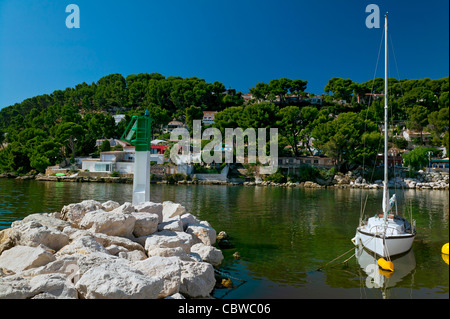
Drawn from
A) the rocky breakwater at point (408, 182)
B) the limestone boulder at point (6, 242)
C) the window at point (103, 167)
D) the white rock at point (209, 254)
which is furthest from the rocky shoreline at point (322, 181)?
A: the limestone boulder at point (6, 242)

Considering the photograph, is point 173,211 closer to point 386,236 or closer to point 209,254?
point 209,254

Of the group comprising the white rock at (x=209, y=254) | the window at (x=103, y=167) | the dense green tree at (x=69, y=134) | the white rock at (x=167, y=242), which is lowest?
the white rock at (x=209, y=254)

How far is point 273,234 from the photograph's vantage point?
539 inches

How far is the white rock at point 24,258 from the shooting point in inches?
258

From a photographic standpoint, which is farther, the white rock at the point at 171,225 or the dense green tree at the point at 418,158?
the dense green tree at the point at 418,158

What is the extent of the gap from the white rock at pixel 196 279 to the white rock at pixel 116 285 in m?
0.96

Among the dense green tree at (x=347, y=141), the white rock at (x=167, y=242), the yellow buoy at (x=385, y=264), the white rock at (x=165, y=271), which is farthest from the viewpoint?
the dense green tree at (x=347, y=141)

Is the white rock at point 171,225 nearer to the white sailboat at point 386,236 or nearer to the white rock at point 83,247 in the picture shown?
the white rock at point 83,247

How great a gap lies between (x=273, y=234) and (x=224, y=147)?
33985mm

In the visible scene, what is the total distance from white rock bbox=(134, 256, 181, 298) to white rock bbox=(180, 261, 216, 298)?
344 millimetres

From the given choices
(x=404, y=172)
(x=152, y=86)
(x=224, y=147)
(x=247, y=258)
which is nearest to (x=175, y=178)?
(x=224, y=147)

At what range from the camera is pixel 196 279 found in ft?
22.1
